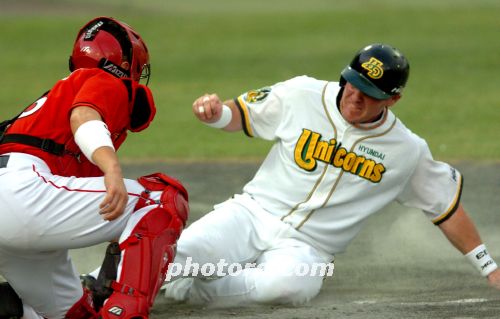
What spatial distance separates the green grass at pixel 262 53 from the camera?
37.7ft

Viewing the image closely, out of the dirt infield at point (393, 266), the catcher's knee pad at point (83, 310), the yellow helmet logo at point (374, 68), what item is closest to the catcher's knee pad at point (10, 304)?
the catcher's knee pad at point (83, 310)

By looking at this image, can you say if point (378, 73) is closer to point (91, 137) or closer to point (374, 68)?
point (374, 68)

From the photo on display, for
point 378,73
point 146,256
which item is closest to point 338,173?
point 378,73

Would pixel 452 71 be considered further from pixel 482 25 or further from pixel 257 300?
pixel 257 300

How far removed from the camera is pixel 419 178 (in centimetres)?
596

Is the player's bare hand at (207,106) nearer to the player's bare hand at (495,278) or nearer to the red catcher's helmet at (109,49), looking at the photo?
the red catcher's helmet at (109,49)

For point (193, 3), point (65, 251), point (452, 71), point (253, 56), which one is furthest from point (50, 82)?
point (193, 3)

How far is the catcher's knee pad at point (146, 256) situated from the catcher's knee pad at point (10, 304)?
824 millimetres

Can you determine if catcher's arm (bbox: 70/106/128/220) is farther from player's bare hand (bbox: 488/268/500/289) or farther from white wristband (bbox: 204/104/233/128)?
player's bare hand (bbox: 488/268/500/289)

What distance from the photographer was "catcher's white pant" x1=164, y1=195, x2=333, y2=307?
552 cm

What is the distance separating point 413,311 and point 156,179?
1.42 meters

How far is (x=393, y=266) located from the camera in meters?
6.58

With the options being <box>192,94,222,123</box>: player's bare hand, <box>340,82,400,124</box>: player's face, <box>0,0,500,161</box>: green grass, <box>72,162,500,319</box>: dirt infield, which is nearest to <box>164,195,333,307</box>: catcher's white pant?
<box>72,162,500,319</box>: dirt infield

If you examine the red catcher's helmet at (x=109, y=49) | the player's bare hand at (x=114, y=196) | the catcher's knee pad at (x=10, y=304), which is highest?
the red catcher's helmet at (x=109, y=49)
